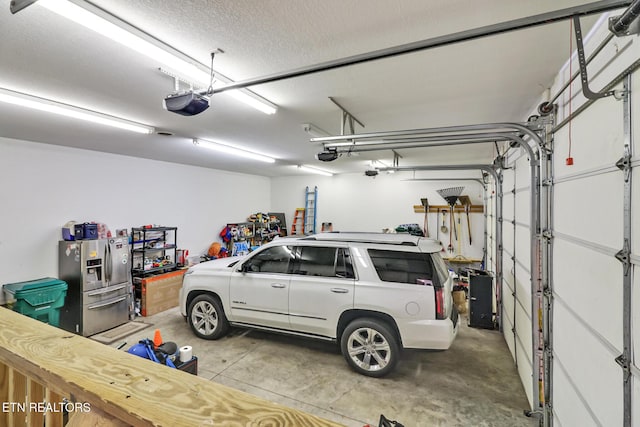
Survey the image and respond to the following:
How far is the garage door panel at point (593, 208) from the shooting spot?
1.46 meters

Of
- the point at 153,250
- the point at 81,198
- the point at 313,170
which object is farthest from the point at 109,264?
the point at 313,170

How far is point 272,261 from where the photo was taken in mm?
4066

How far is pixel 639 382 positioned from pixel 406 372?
2545mm

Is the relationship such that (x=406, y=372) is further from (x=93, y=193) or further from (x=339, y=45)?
(x=93, y=193)

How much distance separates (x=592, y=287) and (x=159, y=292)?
21.0 ft

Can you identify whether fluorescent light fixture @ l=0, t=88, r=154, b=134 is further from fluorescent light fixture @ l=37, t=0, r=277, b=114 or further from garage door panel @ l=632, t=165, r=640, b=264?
garage door panel @ l=632, t=165, r=640, b=264

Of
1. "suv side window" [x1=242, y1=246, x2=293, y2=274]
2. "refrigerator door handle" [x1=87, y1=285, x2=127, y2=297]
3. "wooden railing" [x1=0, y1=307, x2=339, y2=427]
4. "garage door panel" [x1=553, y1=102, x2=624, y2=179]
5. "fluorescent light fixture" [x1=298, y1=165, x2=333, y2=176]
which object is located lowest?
"refrigerator door handle" [x1=87, y1=285, x2=127, y2=297]

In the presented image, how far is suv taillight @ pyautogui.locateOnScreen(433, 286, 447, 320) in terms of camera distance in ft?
10.1

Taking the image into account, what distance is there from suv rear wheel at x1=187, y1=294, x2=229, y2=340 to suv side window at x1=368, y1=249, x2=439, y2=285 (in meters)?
2.49

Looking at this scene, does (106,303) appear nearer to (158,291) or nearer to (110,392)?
(158,291)

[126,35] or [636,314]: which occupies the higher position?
[126,35]

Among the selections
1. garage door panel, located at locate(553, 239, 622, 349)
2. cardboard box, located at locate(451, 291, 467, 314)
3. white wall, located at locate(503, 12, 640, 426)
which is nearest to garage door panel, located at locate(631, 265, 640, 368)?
white wall, located at locate(503, 12, 640, 426)

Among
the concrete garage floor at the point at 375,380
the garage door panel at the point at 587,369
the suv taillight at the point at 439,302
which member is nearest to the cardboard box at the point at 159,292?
the concrete garage floor at the point at 375,380

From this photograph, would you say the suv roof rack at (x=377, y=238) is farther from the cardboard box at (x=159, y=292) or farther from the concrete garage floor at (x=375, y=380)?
the cardboard box at (x=159, y=292)
